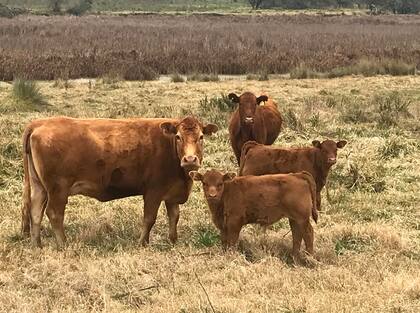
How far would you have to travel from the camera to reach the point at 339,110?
15.2 metres

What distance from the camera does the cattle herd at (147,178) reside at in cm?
675

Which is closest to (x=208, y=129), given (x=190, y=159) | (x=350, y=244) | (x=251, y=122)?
(x=190, y=159)

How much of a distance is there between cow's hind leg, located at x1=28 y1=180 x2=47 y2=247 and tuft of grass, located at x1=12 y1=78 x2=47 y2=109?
7764mm

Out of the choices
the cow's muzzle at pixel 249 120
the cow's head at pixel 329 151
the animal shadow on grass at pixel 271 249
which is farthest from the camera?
the cow's muzzle at pixel 249 120

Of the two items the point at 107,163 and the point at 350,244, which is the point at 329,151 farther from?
the point at 107,163

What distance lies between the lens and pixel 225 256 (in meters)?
6.53

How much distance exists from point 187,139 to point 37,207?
1.81m

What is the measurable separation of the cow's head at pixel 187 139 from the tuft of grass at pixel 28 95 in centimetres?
824

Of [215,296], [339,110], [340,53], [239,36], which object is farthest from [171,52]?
[215,296]

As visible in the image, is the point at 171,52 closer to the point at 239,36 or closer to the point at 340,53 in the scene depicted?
the point at 340,53

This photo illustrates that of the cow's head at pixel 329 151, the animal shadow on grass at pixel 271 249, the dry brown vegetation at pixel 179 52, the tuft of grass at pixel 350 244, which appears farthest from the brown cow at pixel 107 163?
the dry brown vegetation at pixel 179 52

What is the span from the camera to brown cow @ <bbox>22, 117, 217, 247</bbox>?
22.6 ft

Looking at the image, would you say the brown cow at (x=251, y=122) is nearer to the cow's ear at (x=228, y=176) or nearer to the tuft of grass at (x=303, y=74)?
the cow's ear at (x=228, y=176)

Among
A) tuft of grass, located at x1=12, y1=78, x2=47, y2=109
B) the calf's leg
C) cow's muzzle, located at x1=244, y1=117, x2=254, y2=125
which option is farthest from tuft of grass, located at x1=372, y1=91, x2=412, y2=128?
the calf's leg
